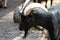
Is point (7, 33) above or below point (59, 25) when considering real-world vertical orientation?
below

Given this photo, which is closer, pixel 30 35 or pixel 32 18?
pixel 32 18

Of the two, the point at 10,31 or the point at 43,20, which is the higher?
the point at 43,20

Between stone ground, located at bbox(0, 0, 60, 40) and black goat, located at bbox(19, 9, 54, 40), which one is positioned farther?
stone ground, located at bbox(0, 0, 60, 40)

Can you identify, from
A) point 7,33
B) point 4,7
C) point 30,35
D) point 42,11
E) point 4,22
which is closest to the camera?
point 42,11

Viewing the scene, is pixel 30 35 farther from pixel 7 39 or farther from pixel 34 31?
pixel 7 39

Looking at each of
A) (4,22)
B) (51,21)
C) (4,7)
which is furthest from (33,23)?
(4,7)

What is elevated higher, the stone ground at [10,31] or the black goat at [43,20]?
the black goat at [43,20]

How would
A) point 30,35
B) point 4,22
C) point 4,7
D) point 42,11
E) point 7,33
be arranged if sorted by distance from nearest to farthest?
point 42,11, point 30,35, point 7,33, point 4,22, point 4,7

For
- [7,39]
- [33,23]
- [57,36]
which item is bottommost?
[7,39]

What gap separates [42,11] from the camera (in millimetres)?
2898

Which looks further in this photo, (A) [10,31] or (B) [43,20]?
(A) [10,31]

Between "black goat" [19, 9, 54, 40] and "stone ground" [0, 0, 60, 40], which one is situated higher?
"black goat" [19, 9, 54, 40]

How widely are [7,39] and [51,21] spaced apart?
2.01 meters

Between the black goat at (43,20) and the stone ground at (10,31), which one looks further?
the stone ground at (10,31)
